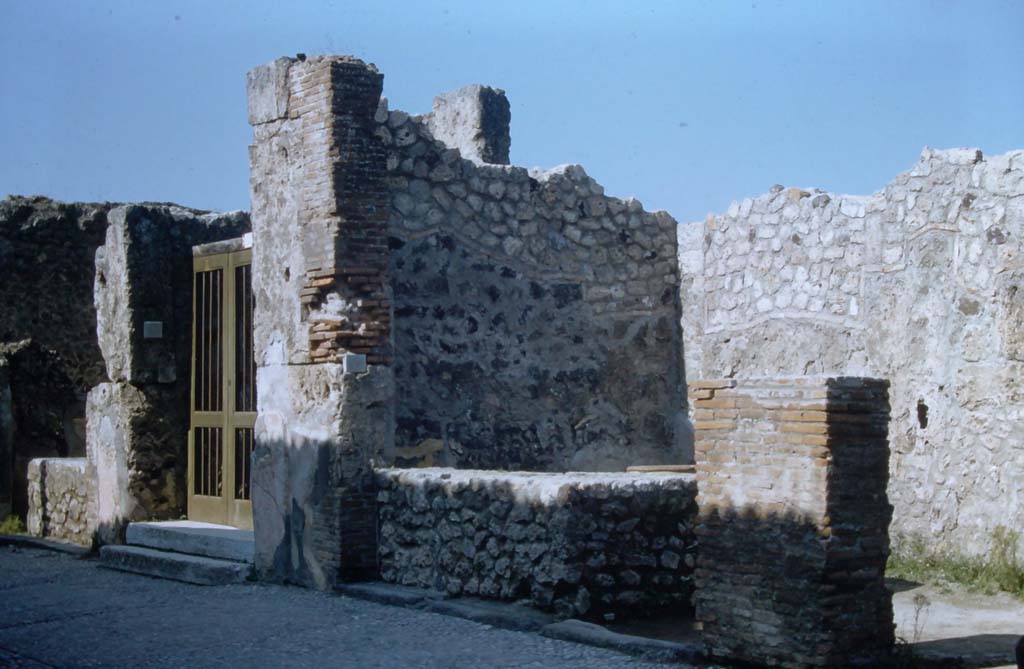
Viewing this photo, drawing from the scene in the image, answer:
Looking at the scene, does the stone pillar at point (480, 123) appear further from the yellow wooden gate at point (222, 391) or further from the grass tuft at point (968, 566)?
the grass tuft at point (968, 566)

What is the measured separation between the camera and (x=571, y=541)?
652 cm

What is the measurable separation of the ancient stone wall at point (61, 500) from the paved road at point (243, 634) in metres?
2.23

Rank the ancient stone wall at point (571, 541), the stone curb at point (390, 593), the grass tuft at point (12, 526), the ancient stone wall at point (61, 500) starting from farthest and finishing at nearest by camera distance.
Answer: the grass tuft at point (12, 526) → the ancient stone wall at point (61, 500) → the stone curb at point (390, 593) → the ancient stone wall at point (571, 541)

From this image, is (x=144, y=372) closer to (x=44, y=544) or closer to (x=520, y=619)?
(x=44, y=544)

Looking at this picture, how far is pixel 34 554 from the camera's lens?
1083 centimetres

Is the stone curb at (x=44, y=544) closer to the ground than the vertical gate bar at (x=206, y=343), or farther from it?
closer to the ground

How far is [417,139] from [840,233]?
2.90 meters

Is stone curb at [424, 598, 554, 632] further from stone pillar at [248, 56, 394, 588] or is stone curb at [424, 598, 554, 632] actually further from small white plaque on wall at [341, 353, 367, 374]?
small white plaque on wall at [341, 353, 367, 374]

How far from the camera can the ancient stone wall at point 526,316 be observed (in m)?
8.59

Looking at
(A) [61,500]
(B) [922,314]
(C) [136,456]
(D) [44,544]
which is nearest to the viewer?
(B) [922,314]

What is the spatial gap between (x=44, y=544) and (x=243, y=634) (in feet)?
16.5

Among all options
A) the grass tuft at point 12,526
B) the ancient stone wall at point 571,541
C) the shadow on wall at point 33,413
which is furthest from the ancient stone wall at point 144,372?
the ancient stone wall at point 571,541

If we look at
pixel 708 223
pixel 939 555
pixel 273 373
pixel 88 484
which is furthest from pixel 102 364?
pixel 939 555

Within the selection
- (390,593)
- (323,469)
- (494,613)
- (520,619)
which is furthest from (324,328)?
(520,619)
